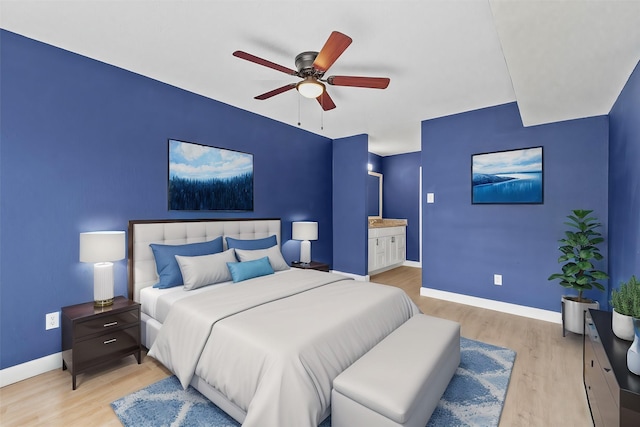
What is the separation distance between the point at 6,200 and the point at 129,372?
160 centimetres

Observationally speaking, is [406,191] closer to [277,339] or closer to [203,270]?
[203,270]

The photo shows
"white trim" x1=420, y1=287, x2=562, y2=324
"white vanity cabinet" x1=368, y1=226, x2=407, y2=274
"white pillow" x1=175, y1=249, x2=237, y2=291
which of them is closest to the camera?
"white pillow" x1=175, y1=249, x2=237, y2=291

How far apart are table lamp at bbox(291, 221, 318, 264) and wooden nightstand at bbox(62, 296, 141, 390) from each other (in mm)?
2280

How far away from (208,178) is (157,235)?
0.88 m

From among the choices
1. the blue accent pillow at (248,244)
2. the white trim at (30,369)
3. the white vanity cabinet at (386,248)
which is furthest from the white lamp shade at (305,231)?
the white trim at (30,369)

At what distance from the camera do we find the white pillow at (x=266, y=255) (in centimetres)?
317

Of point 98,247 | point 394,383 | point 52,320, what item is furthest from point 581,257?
point 52,320

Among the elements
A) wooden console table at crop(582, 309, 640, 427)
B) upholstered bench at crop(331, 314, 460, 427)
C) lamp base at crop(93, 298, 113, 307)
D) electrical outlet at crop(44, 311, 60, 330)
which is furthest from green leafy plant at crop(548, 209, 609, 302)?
electrical outlet at crop(44, 311, 60, 330)

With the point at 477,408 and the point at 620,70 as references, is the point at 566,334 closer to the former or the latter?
the point at 477,408

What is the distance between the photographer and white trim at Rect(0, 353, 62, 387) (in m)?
2.16

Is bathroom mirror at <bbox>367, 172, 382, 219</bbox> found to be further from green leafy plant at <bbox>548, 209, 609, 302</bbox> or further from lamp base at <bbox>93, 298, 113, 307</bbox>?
lamp base at <bbox>93, 298, 113, 307</bbox>

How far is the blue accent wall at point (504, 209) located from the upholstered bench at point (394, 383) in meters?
2.20

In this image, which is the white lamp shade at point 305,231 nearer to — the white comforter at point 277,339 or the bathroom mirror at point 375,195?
the white comforter at point 277,339

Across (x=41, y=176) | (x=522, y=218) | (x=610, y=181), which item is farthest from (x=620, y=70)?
(x=41, y=176)
